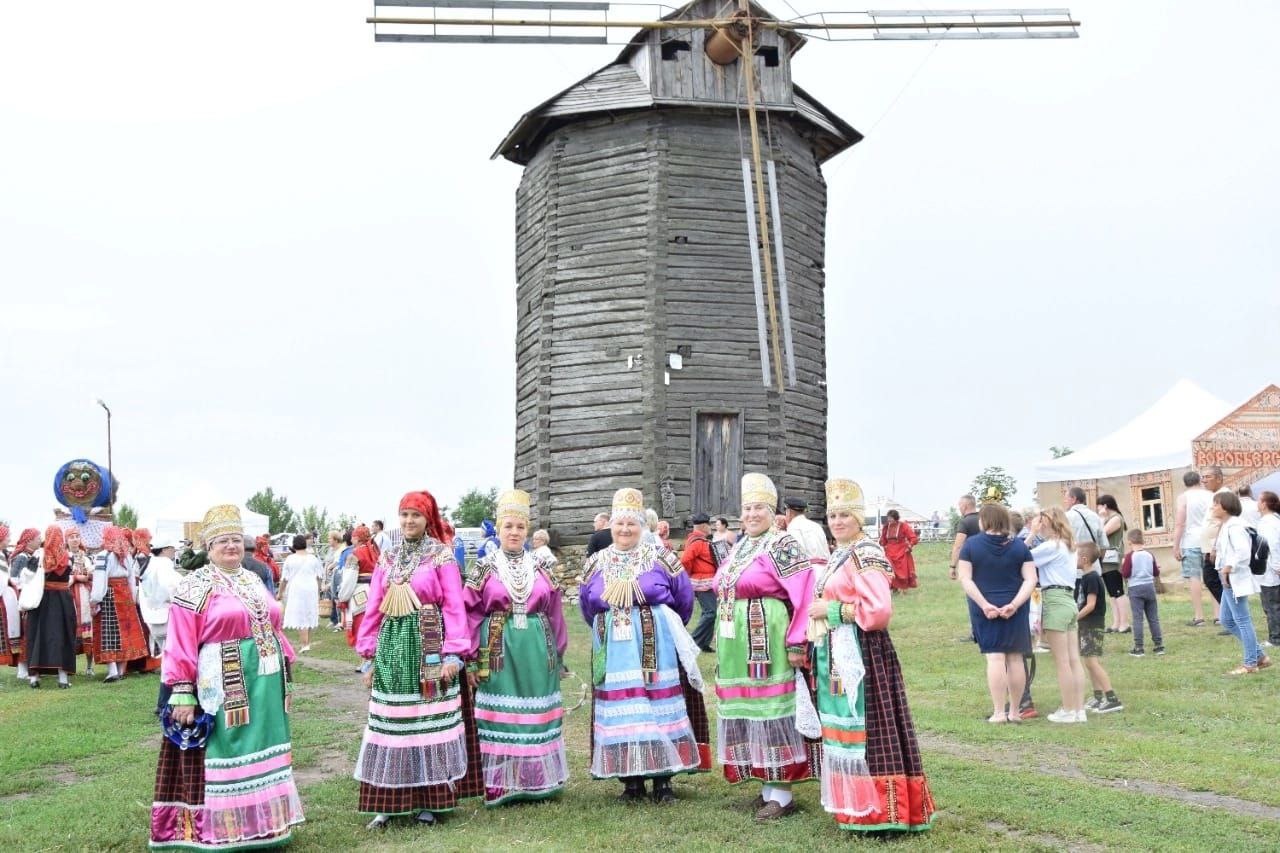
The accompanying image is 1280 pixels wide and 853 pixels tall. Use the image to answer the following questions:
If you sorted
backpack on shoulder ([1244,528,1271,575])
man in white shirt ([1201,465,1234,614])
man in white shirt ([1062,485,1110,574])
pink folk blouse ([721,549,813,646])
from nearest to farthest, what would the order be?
pink folk blouse ([721,549,813,646]), man in white shirt ([1062,485,1110,574]), backpack on shoulder ([1244,528,1271,575]), man in white shirt ([1201,465,1234,614])

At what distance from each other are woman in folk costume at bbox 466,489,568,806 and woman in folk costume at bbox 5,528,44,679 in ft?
30.5

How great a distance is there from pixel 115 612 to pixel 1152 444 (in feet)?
59.8

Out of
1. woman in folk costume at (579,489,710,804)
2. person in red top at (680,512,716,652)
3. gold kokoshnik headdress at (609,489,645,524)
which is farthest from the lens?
person in red top at (680,512,716,652)

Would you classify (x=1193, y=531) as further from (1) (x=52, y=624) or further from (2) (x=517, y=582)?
(1) (x=52, y=624)

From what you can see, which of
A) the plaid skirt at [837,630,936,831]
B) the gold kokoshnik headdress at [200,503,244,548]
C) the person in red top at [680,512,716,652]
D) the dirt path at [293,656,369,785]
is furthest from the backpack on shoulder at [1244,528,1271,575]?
the gold kokoshnik headdress at [200,503,244,548]

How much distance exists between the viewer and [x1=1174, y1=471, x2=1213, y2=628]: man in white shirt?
13805mm

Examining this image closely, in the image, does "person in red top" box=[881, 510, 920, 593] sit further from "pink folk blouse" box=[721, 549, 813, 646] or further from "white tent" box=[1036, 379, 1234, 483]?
"pink folk blouse" box=[721, 549, 813, 646]

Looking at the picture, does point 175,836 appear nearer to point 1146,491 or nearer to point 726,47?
point 726,47

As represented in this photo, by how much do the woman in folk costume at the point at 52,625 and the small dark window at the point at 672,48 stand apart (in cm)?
1350

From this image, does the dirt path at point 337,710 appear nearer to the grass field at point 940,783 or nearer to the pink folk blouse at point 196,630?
the grass field at point 940,783

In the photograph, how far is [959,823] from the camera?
20.8 feet

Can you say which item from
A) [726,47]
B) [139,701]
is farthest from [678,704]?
[726,47]

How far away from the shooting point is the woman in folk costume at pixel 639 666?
6.95m

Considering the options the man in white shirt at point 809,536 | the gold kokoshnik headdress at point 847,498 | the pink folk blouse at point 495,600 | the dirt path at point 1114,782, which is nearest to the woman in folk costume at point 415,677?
the pink folk blouse at point 495,600
